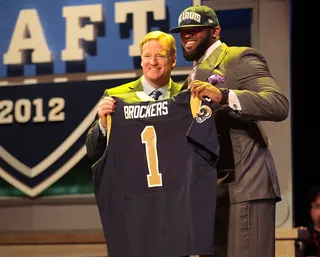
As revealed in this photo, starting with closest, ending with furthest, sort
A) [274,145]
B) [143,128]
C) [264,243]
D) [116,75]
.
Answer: [264,243] < [143,128] < [274,145] < [116,75]

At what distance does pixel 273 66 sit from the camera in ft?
13.4

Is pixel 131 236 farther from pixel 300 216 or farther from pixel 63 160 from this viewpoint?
pixel 300 216

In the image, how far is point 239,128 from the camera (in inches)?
91.0

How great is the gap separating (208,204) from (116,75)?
7.34 feet

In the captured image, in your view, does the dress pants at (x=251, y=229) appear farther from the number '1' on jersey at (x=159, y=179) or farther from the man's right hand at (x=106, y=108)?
the man's right hand at (x=106, y=108)

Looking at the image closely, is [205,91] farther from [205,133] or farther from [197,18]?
[197,18]

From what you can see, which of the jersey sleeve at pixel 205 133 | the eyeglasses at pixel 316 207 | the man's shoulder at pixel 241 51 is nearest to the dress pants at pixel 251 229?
the jersey sleeve at pixel 205 133

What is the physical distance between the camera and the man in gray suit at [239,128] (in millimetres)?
2195

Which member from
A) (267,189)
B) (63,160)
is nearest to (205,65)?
(267,189)

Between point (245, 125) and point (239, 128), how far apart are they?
0.03 m

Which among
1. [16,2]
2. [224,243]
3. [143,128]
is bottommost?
[224,243]

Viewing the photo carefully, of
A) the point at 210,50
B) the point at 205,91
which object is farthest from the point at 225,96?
the point at 210,50

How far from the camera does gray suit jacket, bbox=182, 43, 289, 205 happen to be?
2.20 metres

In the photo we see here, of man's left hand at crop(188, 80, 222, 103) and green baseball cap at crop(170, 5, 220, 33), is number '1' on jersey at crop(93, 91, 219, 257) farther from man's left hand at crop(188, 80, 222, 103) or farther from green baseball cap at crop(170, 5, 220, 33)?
green baseball cap at crop(170, 5, 220, 33)
